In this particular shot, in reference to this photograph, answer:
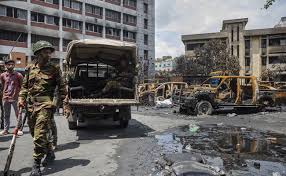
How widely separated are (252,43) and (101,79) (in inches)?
1746

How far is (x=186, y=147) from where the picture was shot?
733 centimetres

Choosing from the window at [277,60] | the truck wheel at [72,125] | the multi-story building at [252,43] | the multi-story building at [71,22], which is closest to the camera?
the truck wheel at [72,125]

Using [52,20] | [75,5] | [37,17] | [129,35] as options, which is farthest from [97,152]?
[129,35]

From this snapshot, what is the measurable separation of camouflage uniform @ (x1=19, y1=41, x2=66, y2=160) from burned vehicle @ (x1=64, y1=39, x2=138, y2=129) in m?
3.10

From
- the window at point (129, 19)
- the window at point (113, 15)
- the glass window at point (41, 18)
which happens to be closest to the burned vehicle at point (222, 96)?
the glass window at point (41, 18)

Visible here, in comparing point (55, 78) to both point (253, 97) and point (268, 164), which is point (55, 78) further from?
point (253, 97)

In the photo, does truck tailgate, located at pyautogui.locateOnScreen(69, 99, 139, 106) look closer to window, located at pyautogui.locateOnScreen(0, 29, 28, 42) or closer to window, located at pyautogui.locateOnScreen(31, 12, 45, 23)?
window, located at pyautogui.locateOnScreen(0, 29, 28, 42)

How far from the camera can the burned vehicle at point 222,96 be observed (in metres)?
15.0

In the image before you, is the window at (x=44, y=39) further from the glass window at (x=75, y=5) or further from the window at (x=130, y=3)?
the window at (x=130, y=3)

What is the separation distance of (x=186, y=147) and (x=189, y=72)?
39747mm

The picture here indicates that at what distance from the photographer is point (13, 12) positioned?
37.6m

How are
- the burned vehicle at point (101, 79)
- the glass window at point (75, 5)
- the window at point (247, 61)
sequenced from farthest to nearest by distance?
1. the window at point (247, 61)
2. the glass window at point (75, 5)
3. the burned vehicle at point (101, 79)

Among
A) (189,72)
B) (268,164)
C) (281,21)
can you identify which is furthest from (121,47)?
(281,21)

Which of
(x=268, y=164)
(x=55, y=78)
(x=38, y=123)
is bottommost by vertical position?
(x=268, y=164)
